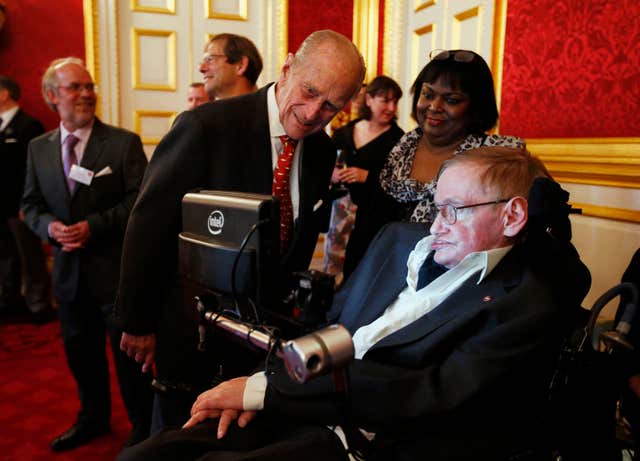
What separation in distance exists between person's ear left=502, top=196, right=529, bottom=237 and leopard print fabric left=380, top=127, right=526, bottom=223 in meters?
0.60

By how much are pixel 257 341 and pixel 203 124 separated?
904 millimetres

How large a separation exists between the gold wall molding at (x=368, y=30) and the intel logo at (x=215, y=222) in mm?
3917

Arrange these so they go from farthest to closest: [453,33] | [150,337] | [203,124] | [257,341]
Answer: [453,33] → [150,337] → [203,124] → [257,341]

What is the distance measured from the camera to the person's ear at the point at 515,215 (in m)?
1.23

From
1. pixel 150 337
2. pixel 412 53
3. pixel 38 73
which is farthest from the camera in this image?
pixel 38 73

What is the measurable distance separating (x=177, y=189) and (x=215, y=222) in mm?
695

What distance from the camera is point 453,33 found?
3.39m

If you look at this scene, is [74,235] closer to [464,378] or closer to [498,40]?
[464,378]

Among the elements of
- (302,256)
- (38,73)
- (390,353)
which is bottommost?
(390,353)

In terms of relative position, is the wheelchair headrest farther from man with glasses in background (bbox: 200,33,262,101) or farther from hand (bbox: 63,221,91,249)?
hand (bbox: 63,221,91,249)

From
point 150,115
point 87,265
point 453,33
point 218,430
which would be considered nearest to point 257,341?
point 218,430

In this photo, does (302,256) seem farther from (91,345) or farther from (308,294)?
(91,345)

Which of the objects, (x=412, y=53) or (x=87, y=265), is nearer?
(x=87, y=265)

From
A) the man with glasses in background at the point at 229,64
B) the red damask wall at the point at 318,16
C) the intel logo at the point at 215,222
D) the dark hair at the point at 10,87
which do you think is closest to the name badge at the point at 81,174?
the man with glasses in background at the point at 229,64
